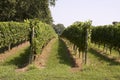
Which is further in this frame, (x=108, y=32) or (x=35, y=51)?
(x=108, y=32)

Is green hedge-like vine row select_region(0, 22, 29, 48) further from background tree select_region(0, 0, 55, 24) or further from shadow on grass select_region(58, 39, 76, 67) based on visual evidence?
background tree select_region(0, 0, 55, 24)

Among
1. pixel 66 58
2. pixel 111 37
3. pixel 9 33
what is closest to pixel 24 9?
pixel 9 33

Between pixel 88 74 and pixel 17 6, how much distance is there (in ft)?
142

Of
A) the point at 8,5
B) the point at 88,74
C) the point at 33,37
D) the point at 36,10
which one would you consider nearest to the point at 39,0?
the point at 36,10

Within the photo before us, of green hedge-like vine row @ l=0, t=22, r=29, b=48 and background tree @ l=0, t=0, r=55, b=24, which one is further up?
background tree @ l=0, t=0, r=55, b=24

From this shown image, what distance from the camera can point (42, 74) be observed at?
1777 centimetres

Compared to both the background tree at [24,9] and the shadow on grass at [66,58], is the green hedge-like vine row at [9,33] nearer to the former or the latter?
the shadow on grass at [66,58]

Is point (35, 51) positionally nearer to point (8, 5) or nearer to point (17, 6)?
point (8, 5)

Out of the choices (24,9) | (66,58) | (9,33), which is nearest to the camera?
(66,58)

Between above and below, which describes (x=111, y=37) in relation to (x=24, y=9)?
below

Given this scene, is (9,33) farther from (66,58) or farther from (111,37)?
(111,37)

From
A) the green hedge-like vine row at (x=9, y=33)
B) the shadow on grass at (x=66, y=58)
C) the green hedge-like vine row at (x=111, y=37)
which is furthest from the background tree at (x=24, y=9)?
the shadow on grass at (x=66, y=58)

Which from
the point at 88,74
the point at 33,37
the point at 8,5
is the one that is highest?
the point at 8,5

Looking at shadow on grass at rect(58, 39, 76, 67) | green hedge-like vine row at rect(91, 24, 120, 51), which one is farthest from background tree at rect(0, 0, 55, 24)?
shadow on grass at rect(58, 39, 76, 67)
